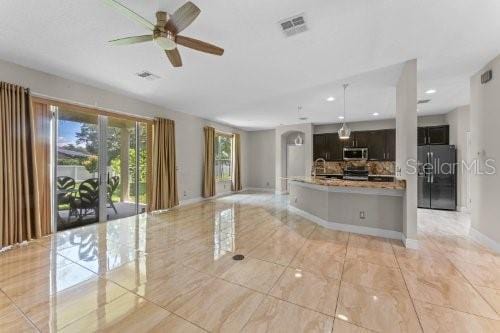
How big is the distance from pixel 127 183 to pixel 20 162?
2.07 m

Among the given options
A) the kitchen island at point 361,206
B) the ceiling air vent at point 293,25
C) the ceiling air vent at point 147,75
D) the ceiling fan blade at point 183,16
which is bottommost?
the kitchen island at point 361,206

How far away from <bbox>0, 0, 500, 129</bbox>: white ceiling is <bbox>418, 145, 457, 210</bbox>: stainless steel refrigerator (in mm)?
1587

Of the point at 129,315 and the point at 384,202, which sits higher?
the point at 384,202

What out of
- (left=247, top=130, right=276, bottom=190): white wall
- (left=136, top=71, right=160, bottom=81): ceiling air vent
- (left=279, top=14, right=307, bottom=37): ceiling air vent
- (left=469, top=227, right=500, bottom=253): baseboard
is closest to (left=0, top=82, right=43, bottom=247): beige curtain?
(left=136, top=71, right=160, bottom=81): ceiling air vent

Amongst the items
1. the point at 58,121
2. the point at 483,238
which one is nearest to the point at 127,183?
the point at 58,121

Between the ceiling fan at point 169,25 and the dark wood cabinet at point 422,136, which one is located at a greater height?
the ceiling fan at point 169,25

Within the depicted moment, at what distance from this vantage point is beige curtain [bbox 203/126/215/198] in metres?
7.35

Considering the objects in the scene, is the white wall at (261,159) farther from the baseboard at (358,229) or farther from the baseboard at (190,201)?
the baseboard at (358,229)

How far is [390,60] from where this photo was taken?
3.22 meters

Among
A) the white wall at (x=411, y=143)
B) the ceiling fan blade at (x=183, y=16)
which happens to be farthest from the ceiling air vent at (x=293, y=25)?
the white wall at (x=411, y=143)

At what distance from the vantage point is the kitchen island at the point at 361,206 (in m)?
3.69

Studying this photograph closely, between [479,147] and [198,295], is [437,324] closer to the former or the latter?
[198,295]

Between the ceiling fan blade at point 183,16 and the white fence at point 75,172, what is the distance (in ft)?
12.0

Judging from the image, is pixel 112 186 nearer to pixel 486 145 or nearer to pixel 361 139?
pixel 486 145
